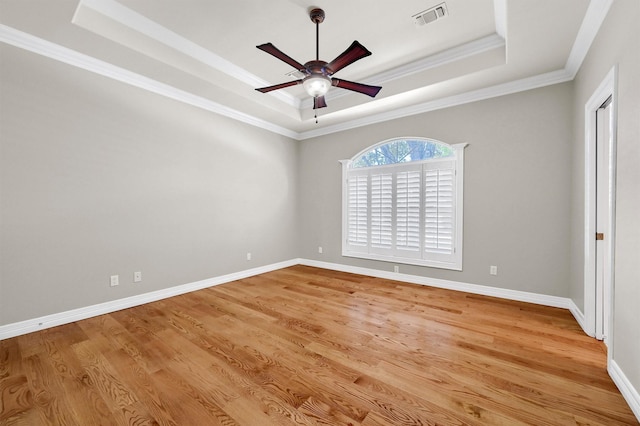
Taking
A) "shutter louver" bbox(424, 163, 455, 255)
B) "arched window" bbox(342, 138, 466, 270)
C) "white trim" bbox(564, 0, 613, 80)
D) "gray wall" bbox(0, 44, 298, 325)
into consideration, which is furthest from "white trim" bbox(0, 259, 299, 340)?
"white trim" bbox(564, 0, 613, 80)

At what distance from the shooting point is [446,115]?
3.99m

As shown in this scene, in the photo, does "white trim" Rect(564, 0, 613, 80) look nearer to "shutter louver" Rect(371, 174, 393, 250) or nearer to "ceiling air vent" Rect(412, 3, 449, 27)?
"ceiling air vent" Rect(412, 3, 449, 27)

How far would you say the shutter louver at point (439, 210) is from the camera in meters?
3.96

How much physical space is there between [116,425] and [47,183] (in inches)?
101

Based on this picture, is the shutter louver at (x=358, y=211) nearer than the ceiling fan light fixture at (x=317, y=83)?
No

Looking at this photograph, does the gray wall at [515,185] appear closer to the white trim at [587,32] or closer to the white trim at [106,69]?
the white trim at [587,32]

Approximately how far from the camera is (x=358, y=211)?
4996 millimetres

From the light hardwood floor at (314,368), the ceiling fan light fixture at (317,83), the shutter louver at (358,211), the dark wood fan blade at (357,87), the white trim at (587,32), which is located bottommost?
the light hardwood floor at (314,368)

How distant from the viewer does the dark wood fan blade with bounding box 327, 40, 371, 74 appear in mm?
2076

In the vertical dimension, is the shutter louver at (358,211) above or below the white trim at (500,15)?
below

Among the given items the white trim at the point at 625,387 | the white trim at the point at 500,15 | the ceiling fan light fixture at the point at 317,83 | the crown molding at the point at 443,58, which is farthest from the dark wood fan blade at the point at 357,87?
the white trim at the point at 625,387

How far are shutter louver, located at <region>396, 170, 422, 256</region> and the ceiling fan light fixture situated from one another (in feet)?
7.73

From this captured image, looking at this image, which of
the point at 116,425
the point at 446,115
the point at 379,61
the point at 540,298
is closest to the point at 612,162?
the point at 540,298

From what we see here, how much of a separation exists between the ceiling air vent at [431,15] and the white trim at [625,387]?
3.21 meters
